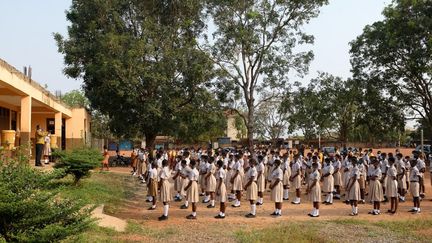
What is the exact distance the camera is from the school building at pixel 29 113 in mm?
17969

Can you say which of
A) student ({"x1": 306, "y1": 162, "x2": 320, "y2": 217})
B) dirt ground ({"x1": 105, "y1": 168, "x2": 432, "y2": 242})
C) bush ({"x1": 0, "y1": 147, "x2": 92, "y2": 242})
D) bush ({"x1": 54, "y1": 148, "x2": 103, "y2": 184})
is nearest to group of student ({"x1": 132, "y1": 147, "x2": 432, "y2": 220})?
student ({"x1": 306, "y1": 162, "x2": 320, "y2": 217})

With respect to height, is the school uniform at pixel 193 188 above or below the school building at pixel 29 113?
below

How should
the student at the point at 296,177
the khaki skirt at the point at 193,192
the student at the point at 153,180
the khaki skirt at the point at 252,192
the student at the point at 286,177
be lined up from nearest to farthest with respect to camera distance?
the khaki skirt at the point at 193,192, the khaki skirt at the point at 252,192, the student at the point at 153,180, the student at the point at 296,177, the student at the point at 286,177

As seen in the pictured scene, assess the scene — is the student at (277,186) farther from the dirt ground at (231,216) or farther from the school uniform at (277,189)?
the dirt ground at (231,216)

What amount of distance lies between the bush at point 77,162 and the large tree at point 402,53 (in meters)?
20.0

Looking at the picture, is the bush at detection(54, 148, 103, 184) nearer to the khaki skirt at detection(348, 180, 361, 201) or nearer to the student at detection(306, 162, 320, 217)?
the student at detection(306, 162, 320, 217)

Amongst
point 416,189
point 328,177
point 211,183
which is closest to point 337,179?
point 328,177

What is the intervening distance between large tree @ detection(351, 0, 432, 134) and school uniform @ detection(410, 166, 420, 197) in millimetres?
14476

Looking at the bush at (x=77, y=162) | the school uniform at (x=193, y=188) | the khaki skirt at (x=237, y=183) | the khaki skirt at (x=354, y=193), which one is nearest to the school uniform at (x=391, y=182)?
the khaki skirt at (x=354, y=193)

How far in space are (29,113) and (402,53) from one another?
23218 millimetres

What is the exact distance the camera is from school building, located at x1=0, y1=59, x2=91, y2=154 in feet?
59.0

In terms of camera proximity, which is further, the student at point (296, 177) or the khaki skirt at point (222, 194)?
the student at point (296, 177)

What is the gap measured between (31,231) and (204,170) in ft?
36.8

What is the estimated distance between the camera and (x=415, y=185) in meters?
14.8
